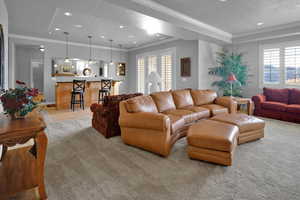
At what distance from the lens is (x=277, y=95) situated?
5477mm

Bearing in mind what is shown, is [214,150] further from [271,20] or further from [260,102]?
[271,20]

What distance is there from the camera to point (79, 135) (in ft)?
12.4

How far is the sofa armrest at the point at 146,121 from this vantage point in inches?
104

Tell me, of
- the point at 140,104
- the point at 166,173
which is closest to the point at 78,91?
the point at 140,104

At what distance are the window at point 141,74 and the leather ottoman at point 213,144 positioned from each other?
6.65 meters

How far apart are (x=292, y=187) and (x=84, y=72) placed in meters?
8.92

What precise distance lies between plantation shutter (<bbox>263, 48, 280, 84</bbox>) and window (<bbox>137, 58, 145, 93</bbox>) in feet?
16.9

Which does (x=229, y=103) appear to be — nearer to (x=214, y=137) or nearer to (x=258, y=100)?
(x=258, y=100)

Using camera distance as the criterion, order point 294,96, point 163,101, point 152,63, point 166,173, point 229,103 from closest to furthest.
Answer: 1. point 166,173
2. point 163,101
3. point 229,103
4. point 294,96
5. point 152,63

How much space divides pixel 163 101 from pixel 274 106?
3.48 m

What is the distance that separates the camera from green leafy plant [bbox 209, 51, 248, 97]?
638 cm

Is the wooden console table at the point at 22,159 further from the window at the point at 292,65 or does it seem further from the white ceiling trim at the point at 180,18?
the window at the point at 292,65

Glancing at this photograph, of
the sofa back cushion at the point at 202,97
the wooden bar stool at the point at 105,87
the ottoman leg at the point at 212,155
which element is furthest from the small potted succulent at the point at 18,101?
the wooden bar stool at the point at 105,87

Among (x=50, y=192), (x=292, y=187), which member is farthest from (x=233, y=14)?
(x=50, y=192)
